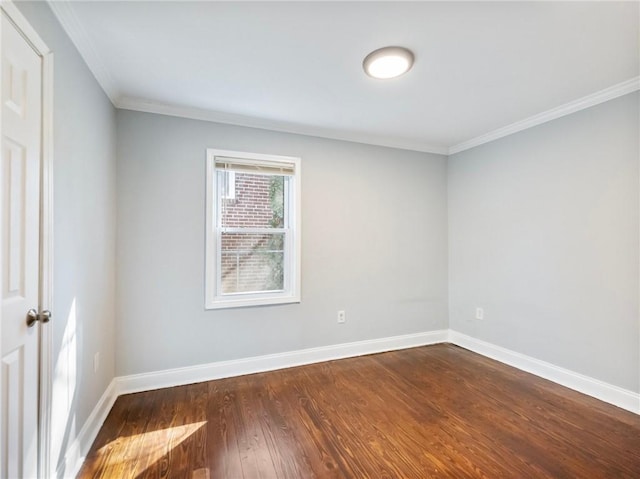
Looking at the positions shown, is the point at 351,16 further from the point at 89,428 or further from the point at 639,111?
the point at 89,428

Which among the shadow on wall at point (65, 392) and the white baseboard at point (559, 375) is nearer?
the shadow on wall at point (65, 392)

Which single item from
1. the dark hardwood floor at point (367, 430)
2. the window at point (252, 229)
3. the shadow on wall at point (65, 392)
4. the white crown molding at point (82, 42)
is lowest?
the dark hardwood floor at point (367, 430)

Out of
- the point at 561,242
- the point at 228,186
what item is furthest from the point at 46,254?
the point at 561,242

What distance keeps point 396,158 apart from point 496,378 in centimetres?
243

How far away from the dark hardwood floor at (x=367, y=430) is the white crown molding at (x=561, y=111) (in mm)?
2330

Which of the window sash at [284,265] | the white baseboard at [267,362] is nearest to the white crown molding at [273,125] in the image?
the window sash at [284,265]

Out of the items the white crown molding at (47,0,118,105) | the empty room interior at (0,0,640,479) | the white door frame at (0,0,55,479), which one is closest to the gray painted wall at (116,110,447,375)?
the empty room interior at (0,0,640,479)

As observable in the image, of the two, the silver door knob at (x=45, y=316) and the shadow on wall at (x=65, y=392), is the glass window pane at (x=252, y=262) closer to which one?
the shadow on wall at (x=65, y=392)

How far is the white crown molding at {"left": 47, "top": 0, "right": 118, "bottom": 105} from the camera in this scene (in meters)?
1.41

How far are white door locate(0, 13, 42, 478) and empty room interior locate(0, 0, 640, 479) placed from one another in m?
0.01

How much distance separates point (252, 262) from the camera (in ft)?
9.41

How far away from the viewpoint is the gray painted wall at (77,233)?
1413mm

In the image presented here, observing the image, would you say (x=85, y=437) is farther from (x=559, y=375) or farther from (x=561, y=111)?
(x=561, y=111)

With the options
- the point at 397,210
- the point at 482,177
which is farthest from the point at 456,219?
the point at 397,210
